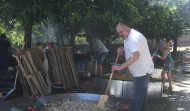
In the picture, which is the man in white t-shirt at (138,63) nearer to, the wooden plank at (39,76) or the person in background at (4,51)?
the wooden plank at (39,76)

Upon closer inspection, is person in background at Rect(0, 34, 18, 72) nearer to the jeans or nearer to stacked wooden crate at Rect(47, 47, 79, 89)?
stacked wooden crate at Rect(47, 47, 79, 89)

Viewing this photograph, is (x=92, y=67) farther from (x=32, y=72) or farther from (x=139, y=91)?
(x=139, y=91)

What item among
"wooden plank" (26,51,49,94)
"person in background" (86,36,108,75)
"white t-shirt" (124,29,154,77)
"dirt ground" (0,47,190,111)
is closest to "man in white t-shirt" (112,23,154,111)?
"white t-shirt" (124,29,154,77)

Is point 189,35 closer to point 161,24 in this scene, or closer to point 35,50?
point 161,24

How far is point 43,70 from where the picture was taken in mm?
5879

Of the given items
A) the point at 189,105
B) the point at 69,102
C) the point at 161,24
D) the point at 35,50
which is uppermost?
the point at 161,24

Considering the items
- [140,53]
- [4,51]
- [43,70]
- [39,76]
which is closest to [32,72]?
[39,76]

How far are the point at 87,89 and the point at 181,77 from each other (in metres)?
4.58

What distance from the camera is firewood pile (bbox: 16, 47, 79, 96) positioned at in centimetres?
547

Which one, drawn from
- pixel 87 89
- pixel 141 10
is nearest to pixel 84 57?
pixel 87 89

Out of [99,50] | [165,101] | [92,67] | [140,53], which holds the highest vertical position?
[140,53]

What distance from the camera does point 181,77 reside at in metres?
9.10

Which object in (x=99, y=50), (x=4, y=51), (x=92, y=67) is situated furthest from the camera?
(x=92, y=67)

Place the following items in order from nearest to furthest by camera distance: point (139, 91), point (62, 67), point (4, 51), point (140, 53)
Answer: point (140, 53) → point (139, 91) → point (62, 67) → point (4, 51)
